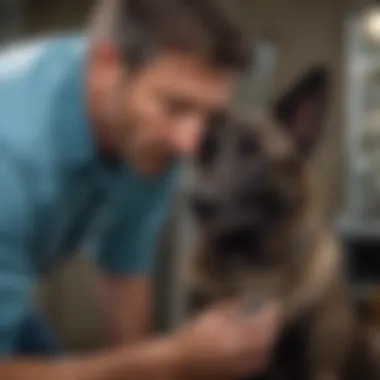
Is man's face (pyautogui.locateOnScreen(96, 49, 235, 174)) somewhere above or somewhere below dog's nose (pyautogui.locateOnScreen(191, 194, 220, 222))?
above

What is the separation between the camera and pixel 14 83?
877 millimetres

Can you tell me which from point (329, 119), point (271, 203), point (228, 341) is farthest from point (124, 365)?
point (329, 119)

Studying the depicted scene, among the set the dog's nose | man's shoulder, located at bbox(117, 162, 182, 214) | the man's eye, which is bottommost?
the dog's nose

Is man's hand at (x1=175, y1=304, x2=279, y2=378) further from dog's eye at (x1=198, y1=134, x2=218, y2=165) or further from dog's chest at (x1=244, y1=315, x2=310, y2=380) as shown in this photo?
dog's eye at (x1=198, y1=134, x2=218, y2=165)

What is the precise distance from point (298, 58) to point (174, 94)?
13cm

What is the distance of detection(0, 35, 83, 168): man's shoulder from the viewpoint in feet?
2.86

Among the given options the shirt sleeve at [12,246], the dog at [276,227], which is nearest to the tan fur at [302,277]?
the dog at [276,227]

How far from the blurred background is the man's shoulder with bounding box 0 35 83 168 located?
0.10 feet

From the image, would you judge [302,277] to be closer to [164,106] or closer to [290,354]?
[290,354]

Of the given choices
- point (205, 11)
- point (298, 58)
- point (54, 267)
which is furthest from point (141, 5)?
point (54, 267)

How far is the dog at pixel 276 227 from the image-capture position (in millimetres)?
878

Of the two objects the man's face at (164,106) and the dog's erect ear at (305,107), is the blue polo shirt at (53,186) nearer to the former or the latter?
the man's face at (164,106)

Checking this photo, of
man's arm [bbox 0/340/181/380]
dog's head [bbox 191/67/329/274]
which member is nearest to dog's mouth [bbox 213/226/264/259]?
dog's head [bbox 191/67/329/274]

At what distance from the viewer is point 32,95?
875mm
